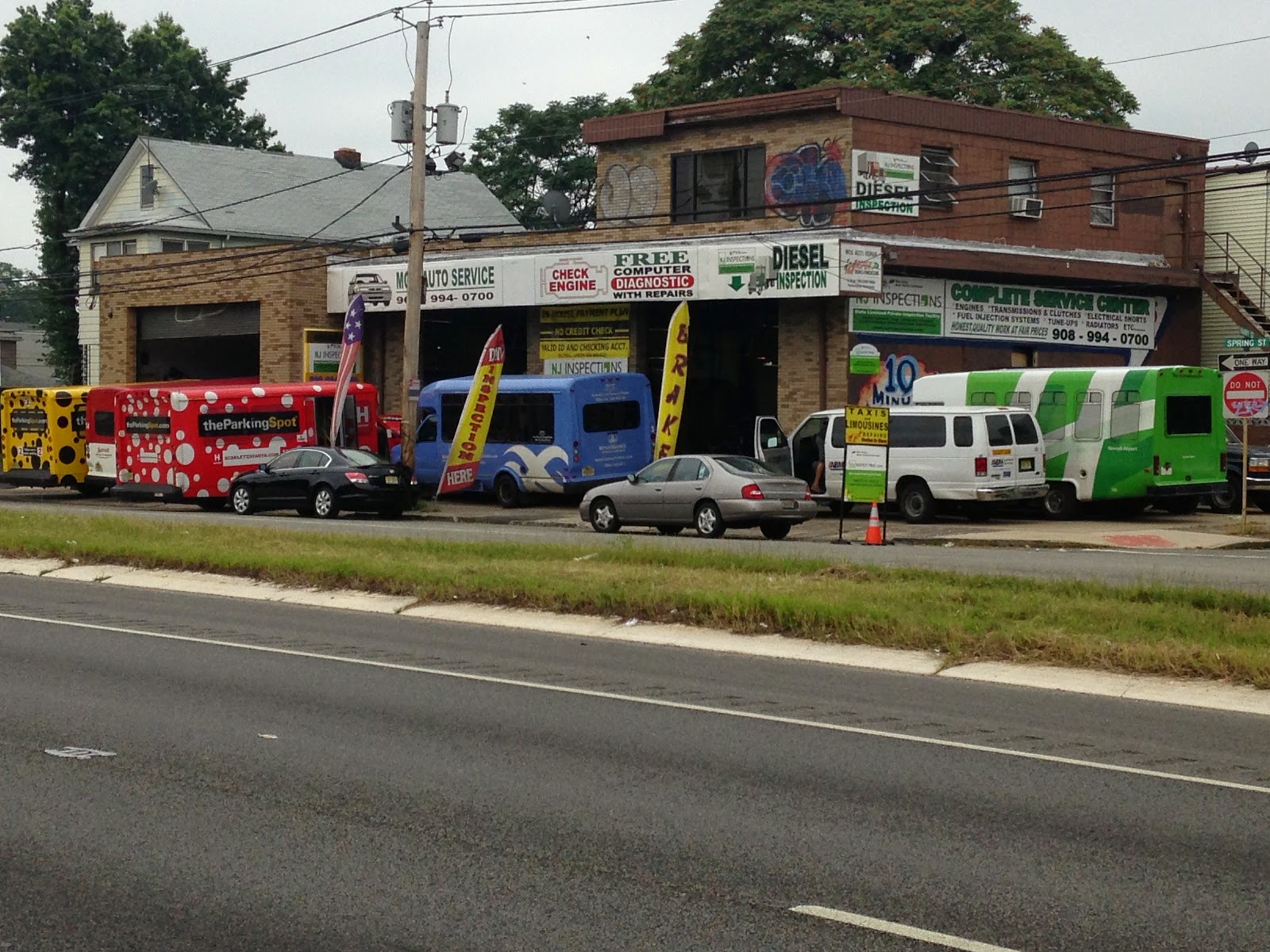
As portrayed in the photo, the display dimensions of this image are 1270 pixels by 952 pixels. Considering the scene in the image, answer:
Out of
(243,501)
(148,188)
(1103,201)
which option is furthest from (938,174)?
(148,188)

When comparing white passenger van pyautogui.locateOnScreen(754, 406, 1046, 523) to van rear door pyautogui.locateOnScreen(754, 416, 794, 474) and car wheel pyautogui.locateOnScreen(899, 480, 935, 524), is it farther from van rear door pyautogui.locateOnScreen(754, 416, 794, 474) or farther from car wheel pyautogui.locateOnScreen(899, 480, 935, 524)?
van rear door pyautogui.locateOnScreen(754, 416, 794, 474)

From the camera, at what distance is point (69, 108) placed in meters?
66.0

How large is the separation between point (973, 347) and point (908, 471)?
28.0ft

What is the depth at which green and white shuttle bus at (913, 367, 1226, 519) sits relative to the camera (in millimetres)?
28297

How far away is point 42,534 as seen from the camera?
22.8m

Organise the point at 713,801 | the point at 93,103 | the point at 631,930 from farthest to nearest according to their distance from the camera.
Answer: the point at 93,103
the point at 713,801
the point at 631,930

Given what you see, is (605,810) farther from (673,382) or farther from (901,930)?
(673,382)

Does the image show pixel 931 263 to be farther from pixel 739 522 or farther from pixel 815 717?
pixel 815 717

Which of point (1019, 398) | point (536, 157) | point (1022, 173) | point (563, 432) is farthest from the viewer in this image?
point (536, 157)

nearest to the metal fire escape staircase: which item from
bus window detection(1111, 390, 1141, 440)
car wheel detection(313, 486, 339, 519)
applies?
bus window detection(1111, 390, 1141, 440)

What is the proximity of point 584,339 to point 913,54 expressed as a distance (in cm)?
1960

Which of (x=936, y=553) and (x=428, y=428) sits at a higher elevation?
(x=428, y=428)

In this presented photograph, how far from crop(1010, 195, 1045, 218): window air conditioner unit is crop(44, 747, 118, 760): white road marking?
103 ft

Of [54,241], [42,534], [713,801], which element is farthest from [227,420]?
[54,241]
